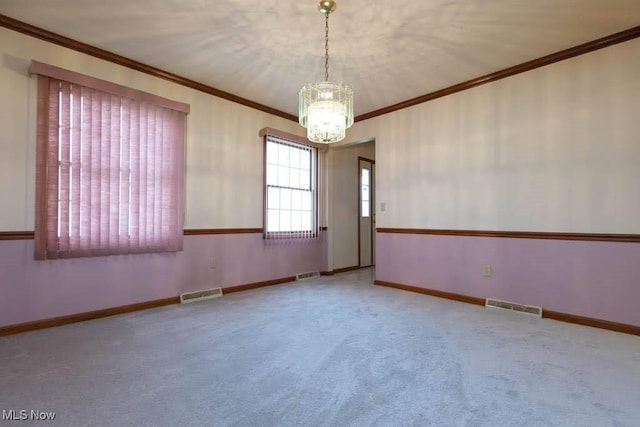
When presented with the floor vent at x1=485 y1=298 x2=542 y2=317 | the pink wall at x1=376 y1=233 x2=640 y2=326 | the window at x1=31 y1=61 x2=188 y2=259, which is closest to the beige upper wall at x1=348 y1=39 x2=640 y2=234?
the pink wall at x1=376 y1=233 x2=640 y2=326

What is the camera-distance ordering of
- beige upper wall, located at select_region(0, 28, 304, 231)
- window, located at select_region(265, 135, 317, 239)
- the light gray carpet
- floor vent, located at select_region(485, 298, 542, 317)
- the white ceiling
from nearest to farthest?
the light gray carpet < the white ceiling < beige upper wall, located at select_region(0, 28, 304, 231) < floor vent, located at select_region(485, 298, 542, 317) < window, located at select_region(265, 135, 317, 239)

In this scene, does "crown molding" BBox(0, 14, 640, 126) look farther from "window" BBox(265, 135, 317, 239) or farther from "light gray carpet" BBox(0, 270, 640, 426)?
"light gray carpet" BBox(0, 270, 640, 426)

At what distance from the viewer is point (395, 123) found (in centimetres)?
459

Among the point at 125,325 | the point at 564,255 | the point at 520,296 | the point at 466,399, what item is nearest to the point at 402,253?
the point at 520,296

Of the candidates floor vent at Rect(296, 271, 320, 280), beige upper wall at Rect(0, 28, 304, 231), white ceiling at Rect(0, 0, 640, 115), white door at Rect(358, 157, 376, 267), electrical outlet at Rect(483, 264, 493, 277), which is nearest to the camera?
white ceiling at Rect(0, 0, 640, 115)

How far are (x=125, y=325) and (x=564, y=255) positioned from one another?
14.1 ft

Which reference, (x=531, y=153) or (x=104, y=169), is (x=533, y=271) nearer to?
(x=531, y=153)

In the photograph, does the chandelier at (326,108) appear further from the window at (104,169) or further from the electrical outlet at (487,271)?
the electrical outlet at (487,271)

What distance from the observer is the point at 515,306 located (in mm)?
3367

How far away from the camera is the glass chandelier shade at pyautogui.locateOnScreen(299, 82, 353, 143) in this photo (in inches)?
101

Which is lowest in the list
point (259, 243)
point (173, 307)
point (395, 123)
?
point (173, 307)

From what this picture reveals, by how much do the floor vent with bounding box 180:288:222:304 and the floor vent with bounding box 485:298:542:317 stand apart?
3278 millimetres

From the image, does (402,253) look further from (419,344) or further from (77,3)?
(77,3)

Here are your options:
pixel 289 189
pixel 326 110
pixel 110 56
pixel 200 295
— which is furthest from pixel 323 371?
pixel 110 56
